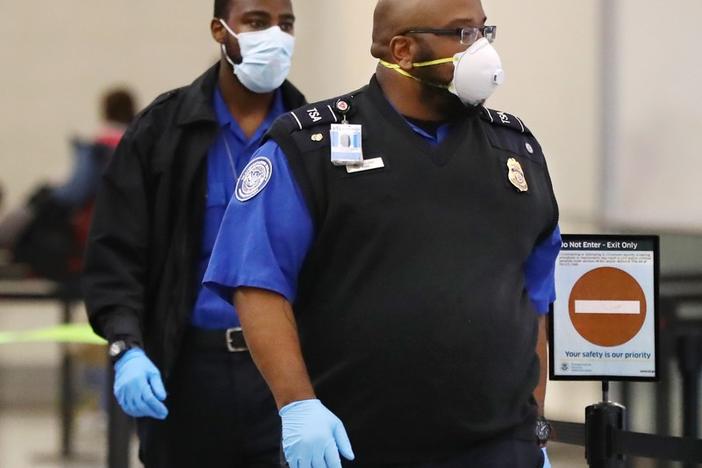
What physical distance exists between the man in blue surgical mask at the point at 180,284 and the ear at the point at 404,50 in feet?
3.36

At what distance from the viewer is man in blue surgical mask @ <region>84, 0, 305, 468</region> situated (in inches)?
155

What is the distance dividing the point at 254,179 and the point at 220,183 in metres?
1.04

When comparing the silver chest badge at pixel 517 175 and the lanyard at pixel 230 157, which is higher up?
the lanyard at pixel 230 157

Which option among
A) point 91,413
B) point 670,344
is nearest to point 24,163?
point 91,413

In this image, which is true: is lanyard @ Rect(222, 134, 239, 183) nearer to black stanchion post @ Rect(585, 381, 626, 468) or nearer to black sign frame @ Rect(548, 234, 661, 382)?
black sign frame @ Rect(548, 234, 661, 382)

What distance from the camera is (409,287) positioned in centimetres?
299

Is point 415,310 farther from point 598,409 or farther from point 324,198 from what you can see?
point 598,409

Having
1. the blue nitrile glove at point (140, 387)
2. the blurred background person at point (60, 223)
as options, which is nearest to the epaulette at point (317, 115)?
the blue nitrile glove at point (140, 387)

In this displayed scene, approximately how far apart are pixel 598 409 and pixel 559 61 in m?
3.87

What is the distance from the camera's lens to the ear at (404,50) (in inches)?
123

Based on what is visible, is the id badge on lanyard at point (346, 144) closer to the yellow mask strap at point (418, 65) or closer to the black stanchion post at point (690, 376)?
the yellow mask strap at point (418, 65)

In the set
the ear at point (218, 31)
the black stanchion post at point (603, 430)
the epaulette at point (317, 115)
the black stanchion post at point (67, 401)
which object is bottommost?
the black stanchion post at point (67, 401)

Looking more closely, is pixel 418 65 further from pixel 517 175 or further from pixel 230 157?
pixel 230 157

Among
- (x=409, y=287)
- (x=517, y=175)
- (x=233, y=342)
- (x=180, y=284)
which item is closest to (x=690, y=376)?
(x=233, y=342)
